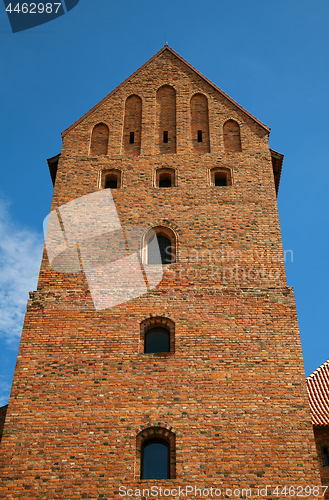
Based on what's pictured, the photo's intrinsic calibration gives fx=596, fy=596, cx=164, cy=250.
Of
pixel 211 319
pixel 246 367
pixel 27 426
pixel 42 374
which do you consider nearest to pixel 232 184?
pixel 211 319

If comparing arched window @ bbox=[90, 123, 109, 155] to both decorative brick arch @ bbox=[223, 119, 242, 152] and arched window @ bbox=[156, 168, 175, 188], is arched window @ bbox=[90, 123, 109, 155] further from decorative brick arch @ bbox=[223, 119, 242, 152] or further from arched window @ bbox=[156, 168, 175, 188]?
decorative brick arch @ bbox=[223, 119, 242, 152]

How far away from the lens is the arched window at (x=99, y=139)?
17531 millimetres

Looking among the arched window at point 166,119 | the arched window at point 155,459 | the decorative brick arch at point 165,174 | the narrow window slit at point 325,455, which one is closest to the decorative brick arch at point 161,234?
the decorative brick arch at point 165,174

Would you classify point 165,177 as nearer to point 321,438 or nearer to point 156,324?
point 156,324

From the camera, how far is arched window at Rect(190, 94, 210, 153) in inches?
683

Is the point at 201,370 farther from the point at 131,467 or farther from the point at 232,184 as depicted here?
the point at 232,184

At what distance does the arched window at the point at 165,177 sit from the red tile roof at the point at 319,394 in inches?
269

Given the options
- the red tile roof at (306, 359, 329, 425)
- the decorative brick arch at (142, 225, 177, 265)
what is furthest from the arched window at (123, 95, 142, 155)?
the red tile roof at (306, 359, 329, 425)

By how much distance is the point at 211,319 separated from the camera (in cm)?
1344

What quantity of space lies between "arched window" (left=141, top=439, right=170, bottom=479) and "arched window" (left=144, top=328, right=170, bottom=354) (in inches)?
81.2

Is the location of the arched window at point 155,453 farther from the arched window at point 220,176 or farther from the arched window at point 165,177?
the arched window at point 220,176

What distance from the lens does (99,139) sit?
17844 millimetres

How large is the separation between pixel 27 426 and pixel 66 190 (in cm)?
669

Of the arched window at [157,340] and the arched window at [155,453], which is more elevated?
the arched window at [157,340]
